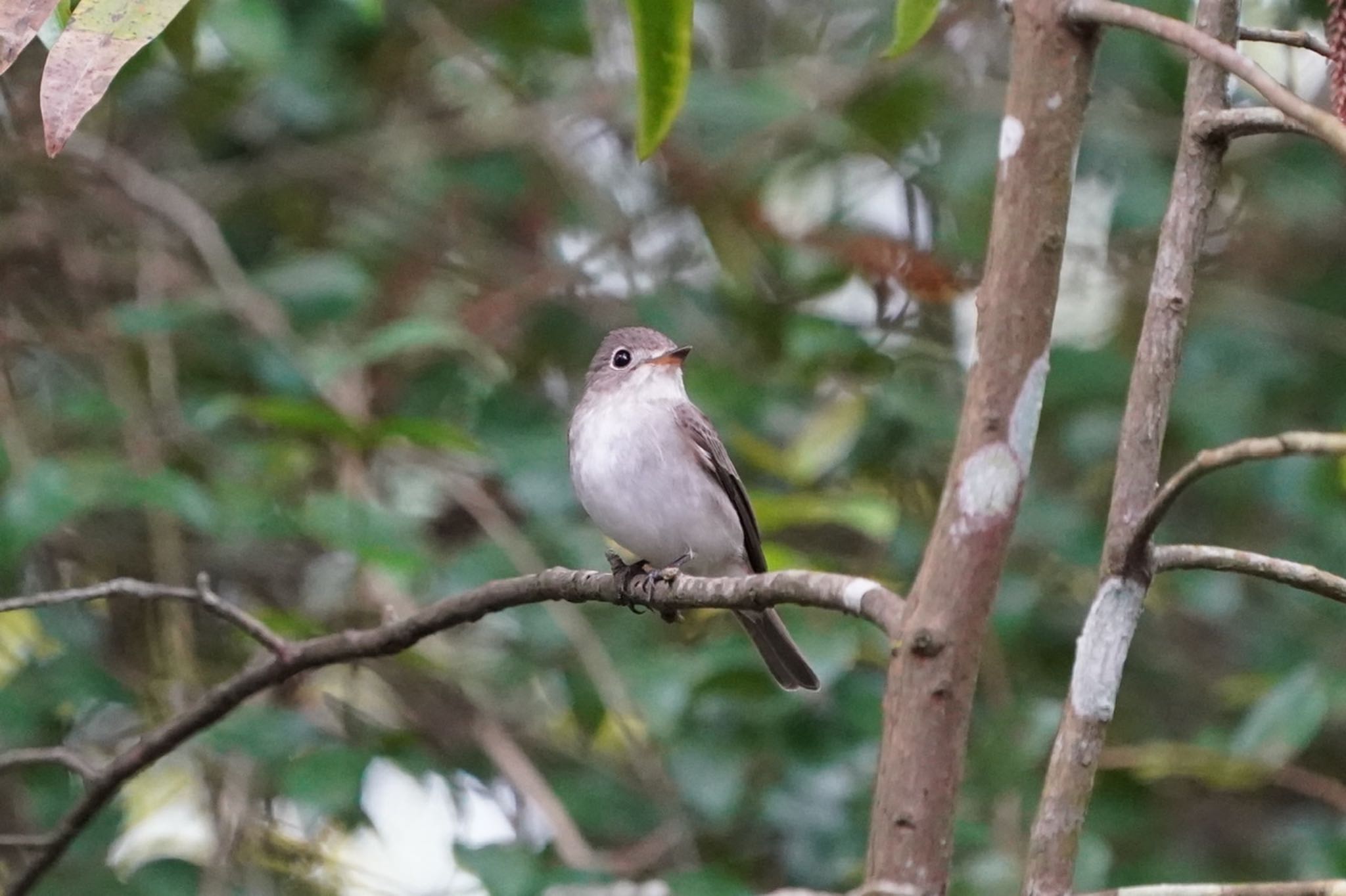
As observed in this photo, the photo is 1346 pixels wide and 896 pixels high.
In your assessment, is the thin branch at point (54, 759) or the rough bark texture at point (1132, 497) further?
the thin branch at point (54, 759)

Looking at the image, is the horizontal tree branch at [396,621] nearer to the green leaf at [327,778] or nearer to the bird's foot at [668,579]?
the bird's foot at [668,579]

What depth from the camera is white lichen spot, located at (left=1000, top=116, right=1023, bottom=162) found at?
1.94 metres

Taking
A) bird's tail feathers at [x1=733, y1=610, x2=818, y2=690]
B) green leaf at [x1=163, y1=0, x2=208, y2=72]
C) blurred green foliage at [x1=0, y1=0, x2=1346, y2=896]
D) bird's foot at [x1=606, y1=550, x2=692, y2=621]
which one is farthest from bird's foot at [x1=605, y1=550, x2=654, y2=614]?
green leaf at [x1=163, y1=0, x2=208, y2=72]

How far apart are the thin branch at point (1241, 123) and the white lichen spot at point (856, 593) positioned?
63 cm

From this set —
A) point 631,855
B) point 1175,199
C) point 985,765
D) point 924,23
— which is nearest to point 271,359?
point 631,855

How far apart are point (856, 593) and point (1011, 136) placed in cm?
56

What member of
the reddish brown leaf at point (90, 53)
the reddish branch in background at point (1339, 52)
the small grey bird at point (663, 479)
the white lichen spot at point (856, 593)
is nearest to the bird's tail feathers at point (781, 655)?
the small grey bird at point (663, 479)

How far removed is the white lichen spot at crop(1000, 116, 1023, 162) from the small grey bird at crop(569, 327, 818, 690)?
2.40 metres

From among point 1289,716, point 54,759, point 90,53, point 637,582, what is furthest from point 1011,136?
point 1289,716

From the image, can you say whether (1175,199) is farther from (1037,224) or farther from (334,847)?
(334,847)

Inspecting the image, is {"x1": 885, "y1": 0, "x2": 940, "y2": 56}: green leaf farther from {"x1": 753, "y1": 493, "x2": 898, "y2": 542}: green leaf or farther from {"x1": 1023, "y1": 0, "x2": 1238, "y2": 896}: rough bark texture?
{"x1": 753, "y1": 493, "x2": 898, "y2": 542}: green leaf

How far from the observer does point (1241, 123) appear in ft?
5.97

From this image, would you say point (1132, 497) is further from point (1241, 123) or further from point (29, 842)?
point (29, 842)

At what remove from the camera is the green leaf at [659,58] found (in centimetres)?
198
